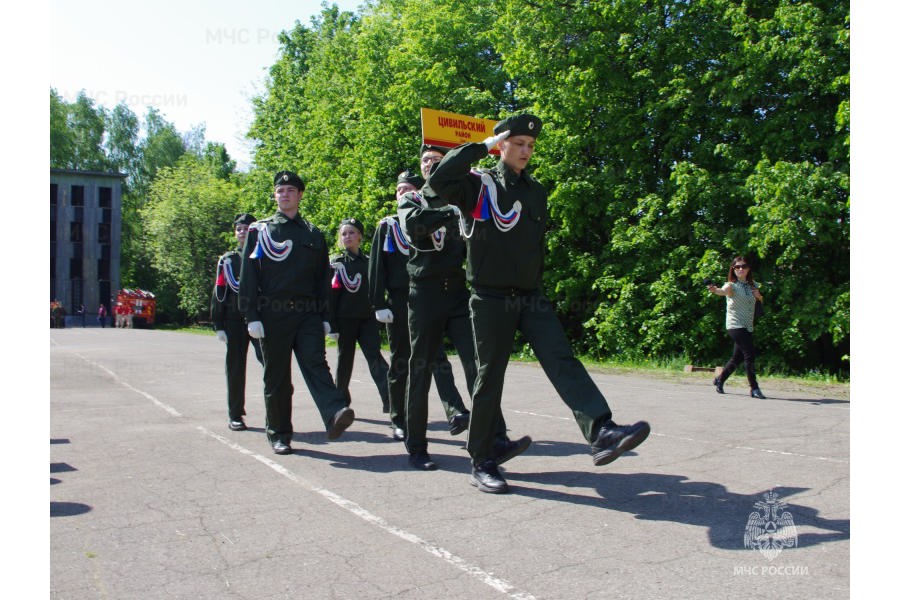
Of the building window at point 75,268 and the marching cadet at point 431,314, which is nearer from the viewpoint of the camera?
the marching cadet at point 431,314

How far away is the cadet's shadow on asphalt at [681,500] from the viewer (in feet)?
13.0

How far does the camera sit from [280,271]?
21.1ft

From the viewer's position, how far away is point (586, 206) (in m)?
18.2

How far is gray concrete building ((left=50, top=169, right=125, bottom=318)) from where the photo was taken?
7019 centimetres

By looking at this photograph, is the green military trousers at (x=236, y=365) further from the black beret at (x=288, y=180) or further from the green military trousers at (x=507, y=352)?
the green military trousers at (x=507, y=352)

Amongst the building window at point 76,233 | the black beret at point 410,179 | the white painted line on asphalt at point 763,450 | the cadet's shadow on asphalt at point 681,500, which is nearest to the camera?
the cadet's shadow on asphalt at point 681,500

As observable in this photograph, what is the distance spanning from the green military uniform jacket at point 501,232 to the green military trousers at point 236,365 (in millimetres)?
3743

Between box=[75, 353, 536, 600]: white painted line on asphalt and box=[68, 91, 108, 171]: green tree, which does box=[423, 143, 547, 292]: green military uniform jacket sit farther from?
box=[68, 91, 108, 171]: green tree

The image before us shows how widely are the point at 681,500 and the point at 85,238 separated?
75787 millimetres

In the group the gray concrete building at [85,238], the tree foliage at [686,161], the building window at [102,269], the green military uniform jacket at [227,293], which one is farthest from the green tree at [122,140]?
the green military uniform jacket at [227,293]

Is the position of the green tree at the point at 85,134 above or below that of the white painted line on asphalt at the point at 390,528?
above

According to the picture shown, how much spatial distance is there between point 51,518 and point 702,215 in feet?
48.0

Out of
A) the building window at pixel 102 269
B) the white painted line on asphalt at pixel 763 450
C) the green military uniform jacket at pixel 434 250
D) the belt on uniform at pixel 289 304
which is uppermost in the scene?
the building window at pixel 102 269

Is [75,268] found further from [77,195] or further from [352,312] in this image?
[352,312]
